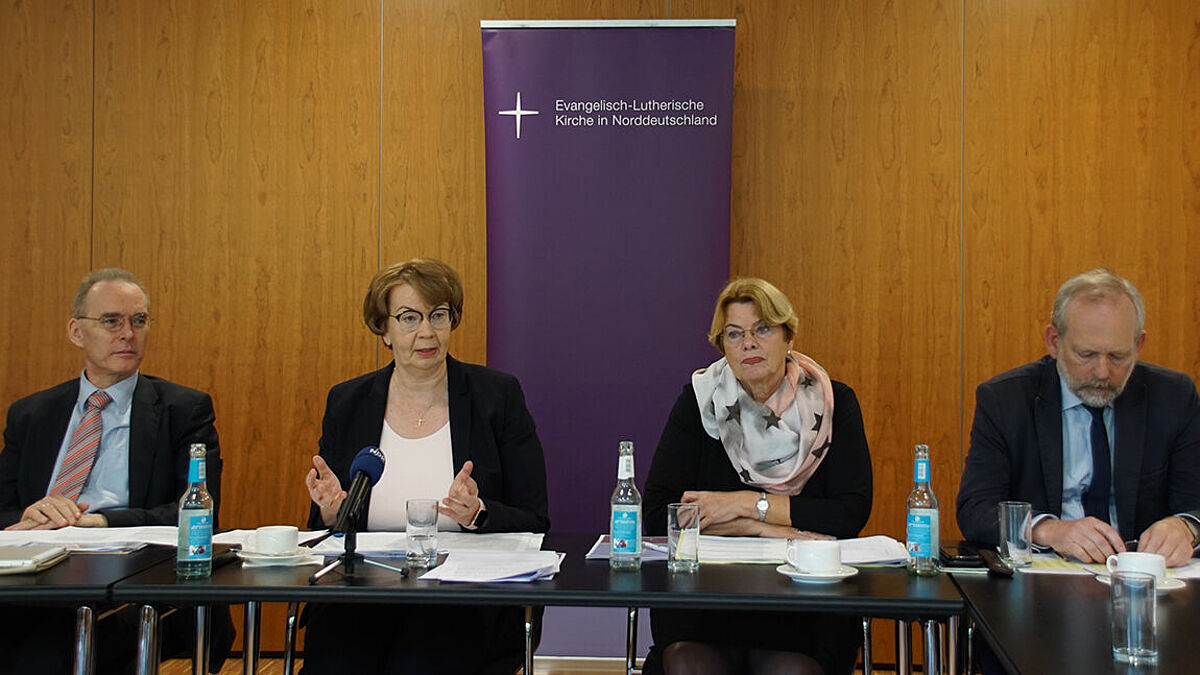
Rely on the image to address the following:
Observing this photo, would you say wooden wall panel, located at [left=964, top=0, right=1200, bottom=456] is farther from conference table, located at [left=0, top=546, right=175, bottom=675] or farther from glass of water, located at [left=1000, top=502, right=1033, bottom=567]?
conference table, located at [left=0, top=546, right=175, bottom=675]

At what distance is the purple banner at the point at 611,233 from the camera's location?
414 cm

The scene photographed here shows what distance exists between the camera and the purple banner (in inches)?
163

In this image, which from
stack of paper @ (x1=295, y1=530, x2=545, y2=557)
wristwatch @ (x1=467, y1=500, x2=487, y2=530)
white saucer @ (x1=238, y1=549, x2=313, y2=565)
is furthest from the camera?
wristwatch @ (x1=467, y1=500, x2=487, y2=530)

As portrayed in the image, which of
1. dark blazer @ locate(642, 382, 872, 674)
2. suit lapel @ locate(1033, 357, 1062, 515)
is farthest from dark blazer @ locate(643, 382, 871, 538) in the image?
suit lapel @ locate(1033, 357, 1062, 515)

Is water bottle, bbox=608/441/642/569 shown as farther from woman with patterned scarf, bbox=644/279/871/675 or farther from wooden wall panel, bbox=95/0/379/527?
wooden wall panel, bbox=95/0/379/527

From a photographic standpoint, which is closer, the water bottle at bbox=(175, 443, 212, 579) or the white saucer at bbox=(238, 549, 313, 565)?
the water bottle at bbox=(175, 443, 212, 579)

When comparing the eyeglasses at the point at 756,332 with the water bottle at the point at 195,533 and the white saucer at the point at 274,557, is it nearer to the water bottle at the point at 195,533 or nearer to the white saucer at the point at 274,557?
the white saucer at the point at 274,557

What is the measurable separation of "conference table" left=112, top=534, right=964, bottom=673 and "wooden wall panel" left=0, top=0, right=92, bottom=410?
9.56 feet

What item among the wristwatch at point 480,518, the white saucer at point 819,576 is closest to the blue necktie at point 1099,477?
the white saucer at point 819,576

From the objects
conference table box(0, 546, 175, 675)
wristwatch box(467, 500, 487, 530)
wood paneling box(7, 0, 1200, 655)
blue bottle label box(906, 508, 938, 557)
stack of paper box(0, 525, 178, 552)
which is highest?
wood paneling box(7, 0, 1200, 655)

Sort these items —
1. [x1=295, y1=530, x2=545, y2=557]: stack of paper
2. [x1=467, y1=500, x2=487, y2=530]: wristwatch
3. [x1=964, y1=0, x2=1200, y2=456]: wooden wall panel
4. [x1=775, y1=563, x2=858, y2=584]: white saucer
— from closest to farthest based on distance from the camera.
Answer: [x1=775, y1=563, x2=858, y2=584]: white saucer < [x1=295, y1=530, x2=545, y2=557]: stack of paper < [x1=467, y1=500, x2=487, y2=530]: wristwatch < [x1=964, y1=0, x2=1200, y2=456]: wooden wall panel

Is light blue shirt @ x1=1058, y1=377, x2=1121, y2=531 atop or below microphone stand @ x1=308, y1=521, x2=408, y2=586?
atop

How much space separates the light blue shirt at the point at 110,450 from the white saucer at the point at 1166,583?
2.62 meters

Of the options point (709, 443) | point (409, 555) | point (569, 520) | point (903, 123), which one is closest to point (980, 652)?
point (709, 443)
